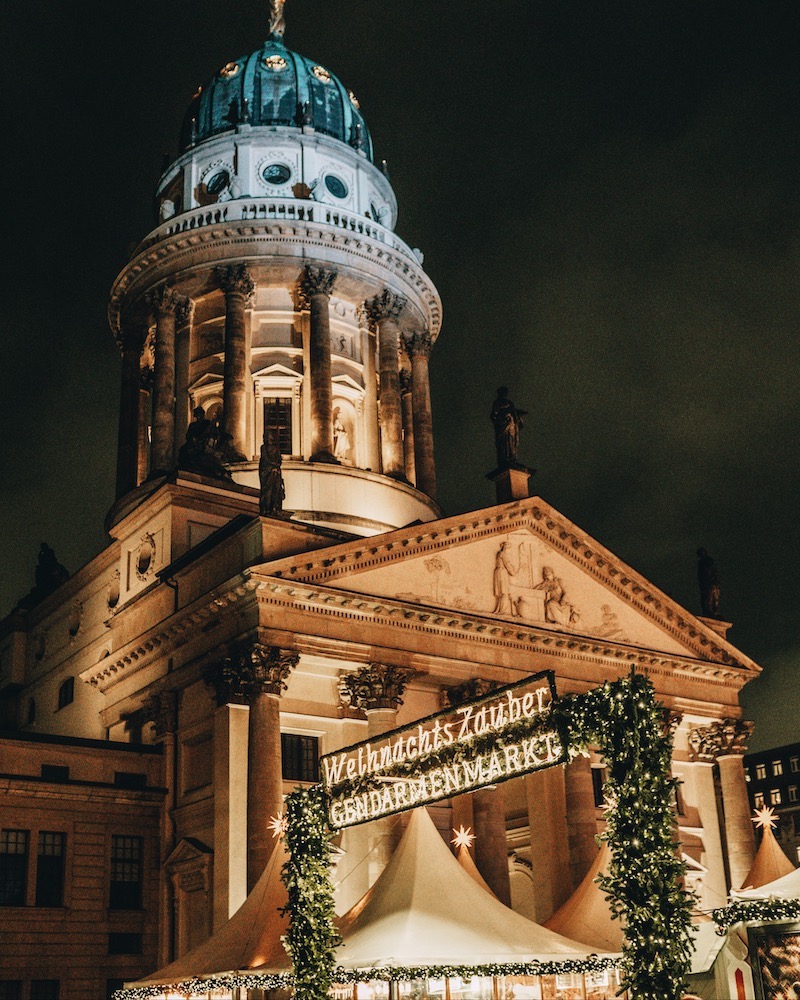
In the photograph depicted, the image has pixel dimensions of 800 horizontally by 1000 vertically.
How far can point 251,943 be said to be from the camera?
82.7ft

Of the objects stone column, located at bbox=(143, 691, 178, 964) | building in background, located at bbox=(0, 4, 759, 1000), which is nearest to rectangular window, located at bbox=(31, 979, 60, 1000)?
building in background, located at bbox=(0, 4, 759, 1000)

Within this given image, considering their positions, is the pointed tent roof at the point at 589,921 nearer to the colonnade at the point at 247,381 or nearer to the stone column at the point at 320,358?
the colonnade at the point at 247,381

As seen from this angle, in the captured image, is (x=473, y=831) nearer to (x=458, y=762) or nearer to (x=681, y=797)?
(x=681, y=797)

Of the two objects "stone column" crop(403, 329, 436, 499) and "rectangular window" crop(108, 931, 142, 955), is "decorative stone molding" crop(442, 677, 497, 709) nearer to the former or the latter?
"rectangular window" crop(108, 931, 142, 955)

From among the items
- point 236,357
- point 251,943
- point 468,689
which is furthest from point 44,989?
point 236,357

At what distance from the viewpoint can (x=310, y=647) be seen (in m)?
37.1

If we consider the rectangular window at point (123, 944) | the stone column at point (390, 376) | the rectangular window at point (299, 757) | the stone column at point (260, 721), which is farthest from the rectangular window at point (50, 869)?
the stone column at point (390, 376)

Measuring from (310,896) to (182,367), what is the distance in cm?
3571

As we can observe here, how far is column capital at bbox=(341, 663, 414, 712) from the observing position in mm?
37688

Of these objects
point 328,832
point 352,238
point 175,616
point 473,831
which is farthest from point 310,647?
point 352,238

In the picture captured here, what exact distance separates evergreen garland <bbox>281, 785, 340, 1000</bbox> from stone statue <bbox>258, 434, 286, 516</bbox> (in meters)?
15.6

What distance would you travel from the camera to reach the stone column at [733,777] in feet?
149

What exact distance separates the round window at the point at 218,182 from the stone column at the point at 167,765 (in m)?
27.4

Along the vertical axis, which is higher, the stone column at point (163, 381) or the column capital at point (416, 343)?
the column capital at point (416, 343)
